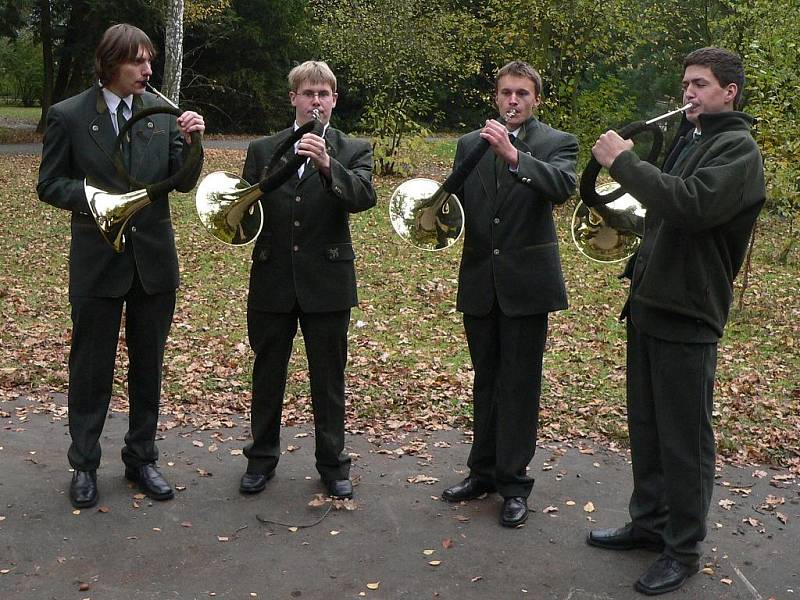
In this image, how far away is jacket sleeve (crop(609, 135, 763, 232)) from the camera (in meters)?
3.81

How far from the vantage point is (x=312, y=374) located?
5094 mm

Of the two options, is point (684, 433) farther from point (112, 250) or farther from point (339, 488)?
point (112, 250)

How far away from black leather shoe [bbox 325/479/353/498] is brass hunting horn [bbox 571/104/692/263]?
71.4 inches

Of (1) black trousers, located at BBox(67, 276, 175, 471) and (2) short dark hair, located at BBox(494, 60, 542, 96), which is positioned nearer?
(2) short dark hair, located at BBox(494, 60, 542, 96)

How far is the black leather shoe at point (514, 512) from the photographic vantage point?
189 inches

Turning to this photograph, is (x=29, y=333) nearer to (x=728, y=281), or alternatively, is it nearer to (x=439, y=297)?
(x=439, y=297)

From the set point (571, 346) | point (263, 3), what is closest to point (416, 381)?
point (571, 346)

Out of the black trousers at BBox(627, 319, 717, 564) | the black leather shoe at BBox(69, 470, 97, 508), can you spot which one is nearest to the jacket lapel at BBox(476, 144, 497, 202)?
the black trousers at BBox(627, 319, 717, 564)

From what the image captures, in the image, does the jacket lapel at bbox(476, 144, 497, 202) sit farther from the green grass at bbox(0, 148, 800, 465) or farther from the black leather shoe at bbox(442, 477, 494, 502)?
the green grass at bbox(0, 148, 800, 465)

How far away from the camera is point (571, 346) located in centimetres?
909

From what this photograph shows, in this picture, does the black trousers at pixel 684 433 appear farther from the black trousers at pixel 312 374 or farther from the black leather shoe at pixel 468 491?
the black trousers at pixel 312 374

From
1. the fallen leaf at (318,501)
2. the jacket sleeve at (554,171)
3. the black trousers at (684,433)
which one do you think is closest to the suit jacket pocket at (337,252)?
the jacket sleeve at (554,171)

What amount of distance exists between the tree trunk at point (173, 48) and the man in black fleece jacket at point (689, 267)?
48.2 ft

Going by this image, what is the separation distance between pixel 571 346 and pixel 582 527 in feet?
14.3
